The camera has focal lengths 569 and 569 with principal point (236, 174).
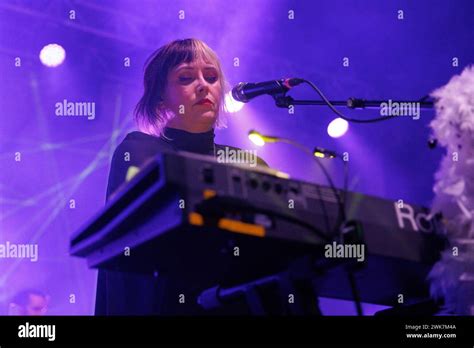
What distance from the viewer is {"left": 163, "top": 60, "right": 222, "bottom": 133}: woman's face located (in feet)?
5.74

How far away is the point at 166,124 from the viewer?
5.81ft

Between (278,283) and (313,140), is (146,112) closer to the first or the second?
(313,140)

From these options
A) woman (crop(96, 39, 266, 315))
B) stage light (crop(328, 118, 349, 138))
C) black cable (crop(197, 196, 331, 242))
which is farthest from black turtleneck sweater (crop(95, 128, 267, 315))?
black cable (crop(197, 196, 331, 242))

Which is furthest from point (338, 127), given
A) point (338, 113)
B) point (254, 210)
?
point (254, 210)

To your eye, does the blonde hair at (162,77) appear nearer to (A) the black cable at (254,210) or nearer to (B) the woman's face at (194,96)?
(B) the woman's face at (194,96)

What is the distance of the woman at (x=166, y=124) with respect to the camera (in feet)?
5.05

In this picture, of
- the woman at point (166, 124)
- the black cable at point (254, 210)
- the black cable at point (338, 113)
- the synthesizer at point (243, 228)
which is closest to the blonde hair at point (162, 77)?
the woman at point (166, 124)

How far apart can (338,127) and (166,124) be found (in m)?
0.56

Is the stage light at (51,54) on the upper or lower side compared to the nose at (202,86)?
upper

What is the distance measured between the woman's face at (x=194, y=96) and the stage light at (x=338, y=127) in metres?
0.37

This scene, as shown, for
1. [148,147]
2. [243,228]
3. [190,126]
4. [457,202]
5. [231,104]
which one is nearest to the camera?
[243,228]

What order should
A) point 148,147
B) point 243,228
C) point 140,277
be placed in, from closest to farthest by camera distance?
point 243,228 → point 140,277 → point 148,147

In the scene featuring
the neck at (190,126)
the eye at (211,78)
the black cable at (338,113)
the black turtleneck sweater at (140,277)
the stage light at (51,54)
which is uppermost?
the stage light at (51,54)

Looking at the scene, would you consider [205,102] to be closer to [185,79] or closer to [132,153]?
[185,79]
